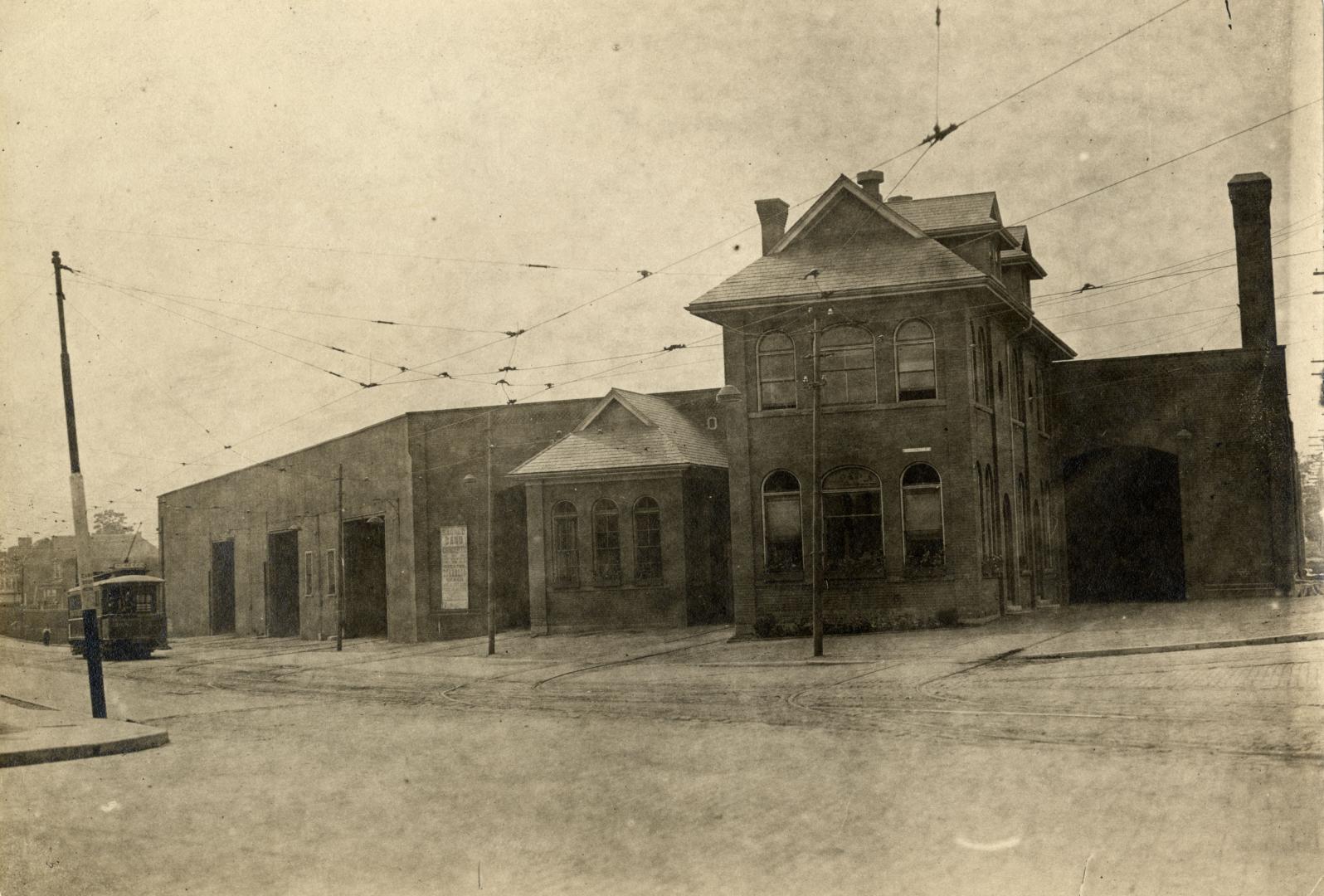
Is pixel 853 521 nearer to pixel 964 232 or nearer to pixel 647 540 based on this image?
pixel 964 232

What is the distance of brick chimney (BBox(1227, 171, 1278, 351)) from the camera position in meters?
10.3

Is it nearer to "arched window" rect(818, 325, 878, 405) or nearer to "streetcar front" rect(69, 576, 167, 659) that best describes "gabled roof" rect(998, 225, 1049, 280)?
"arched window" rect(818, 325, 878, 405)

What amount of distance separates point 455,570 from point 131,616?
916cm

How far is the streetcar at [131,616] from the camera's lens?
89.8 ft

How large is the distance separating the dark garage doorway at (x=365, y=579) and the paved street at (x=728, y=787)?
19.2m

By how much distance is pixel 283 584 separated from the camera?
3466cm

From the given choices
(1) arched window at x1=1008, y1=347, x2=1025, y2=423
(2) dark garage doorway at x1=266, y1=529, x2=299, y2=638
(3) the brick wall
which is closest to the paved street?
(3) the brick wall

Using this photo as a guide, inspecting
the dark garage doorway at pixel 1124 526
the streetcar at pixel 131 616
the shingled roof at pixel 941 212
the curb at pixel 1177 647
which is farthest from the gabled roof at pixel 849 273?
the streetcar at pixel 131 616

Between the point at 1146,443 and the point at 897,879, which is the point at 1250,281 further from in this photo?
the point at 897,879

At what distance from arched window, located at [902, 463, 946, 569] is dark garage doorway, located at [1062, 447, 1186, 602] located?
26.9 ft

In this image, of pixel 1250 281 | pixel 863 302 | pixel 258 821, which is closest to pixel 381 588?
pixel 863 302

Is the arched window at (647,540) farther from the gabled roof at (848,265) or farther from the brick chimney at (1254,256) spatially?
the brick chimney at (1254,256)

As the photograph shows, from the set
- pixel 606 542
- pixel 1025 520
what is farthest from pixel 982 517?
pixel 606 542

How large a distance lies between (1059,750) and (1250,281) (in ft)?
38.5
